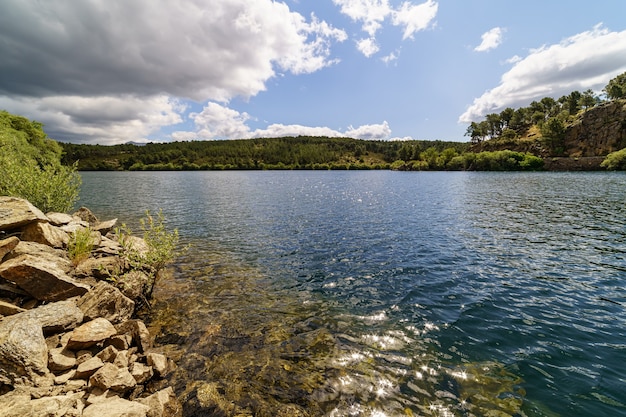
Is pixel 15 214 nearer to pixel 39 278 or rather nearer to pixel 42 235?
pixel 42 235

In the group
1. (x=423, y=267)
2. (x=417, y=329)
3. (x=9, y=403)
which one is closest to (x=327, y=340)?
(x=417, y=329)

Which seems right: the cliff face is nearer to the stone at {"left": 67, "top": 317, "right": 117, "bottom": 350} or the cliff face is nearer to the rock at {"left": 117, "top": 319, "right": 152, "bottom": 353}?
the rock at {"left": 117, "top": 319, "right": 152, "bottom": 353}

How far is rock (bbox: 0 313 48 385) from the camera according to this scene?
20.6ft

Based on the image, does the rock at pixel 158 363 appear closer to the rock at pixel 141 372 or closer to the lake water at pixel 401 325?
the rock at pixel 141 372


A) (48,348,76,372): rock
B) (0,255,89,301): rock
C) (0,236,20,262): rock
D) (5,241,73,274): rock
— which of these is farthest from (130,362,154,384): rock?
(0,236,20,262): rock

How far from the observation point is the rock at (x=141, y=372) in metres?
7.80

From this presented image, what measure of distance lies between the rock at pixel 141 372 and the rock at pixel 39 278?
4404 millimetres

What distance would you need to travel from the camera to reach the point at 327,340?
1025 cm

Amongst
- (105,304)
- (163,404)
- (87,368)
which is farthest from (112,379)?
(105,304)

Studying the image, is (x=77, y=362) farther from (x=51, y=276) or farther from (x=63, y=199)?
(x=63, y=199)

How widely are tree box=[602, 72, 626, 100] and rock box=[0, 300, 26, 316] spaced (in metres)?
239

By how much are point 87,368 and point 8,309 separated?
3733 millimetres

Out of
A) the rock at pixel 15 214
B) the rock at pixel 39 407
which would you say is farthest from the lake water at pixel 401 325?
the rock at pixel 15 214

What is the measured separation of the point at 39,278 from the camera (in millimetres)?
9570
